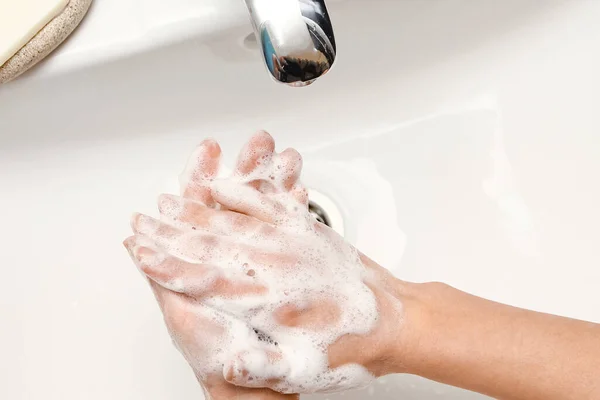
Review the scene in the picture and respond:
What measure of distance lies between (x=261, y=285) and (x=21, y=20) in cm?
30

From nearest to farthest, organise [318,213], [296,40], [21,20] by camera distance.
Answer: [296,40]
[21,20]
[318,213]

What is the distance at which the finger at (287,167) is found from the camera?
0.45m

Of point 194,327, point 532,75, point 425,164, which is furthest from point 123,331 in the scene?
point 532,75

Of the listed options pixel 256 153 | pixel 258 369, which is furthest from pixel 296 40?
pixel 258 369

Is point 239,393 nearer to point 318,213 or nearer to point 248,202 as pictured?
point 248,202

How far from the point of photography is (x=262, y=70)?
579mm

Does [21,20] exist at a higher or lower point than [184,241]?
higher

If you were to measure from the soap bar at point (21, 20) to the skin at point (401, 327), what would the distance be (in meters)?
0.18

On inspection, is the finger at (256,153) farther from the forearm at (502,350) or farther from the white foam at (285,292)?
the forearm at (502,350)

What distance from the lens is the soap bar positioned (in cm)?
49

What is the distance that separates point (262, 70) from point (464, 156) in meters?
0.22

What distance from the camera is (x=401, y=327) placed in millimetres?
432

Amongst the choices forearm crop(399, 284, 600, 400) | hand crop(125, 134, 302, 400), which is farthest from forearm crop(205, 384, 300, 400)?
forearm crop(399, 284, 600, 400)

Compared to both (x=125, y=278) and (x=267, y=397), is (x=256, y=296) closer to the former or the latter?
(x=267, y=397)
